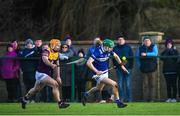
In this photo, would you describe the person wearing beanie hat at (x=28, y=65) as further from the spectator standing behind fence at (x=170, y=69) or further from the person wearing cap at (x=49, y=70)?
the spectator standing behind fence at (x=170, y=69)

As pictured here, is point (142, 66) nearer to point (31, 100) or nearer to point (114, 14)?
point (31, 100)

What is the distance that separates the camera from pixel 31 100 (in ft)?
78.1

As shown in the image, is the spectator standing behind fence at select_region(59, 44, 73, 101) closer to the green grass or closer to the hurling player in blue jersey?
the green grass

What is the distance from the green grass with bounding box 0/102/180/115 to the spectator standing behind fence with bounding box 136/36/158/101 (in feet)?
4.08

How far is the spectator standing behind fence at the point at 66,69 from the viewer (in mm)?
24172

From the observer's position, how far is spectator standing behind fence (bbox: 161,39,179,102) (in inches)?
928

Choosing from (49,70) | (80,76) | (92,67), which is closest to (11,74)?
(80,76)

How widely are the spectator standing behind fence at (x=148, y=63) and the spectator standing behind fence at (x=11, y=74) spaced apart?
377 centimetres

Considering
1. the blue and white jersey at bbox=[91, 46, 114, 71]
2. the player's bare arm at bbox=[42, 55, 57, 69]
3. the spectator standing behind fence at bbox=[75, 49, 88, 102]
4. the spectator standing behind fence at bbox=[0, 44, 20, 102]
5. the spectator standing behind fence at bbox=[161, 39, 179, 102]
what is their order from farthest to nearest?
the spectator standing behind fence at bbox=[0, 44, 20, 102] → the spectator standing behind fence at bbox=[75, 49, 88, 102] → the spectator standing behind fence at bbox=[161, 39, 179, 102] → the blue and white jersey at bbox=[91, 46, 114, 71] → the player's bare arm at bbox=[42, 55, 57, 69]

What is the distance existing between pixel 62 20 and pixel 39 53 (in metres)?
6.05

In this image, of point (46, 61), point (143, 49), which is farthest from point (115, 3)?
point (46, 61)

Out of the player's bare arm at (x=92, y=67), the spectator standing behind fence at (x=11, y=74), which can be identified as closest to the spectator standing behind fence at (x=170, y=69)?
the player's bare arm at (x=92, y=67)

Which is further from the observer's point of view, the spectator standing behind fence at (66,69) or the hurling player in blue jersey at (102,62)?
the spectator standing behind fence at (66,69)

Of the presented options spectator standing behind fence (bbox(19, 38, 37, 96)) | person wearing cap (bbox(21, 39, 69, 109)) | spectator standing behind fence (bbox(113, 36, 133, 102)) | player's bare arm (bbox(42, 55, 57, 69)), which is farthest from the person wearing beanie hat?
player's bare arm (bbox(42, 55, 57, 69))
